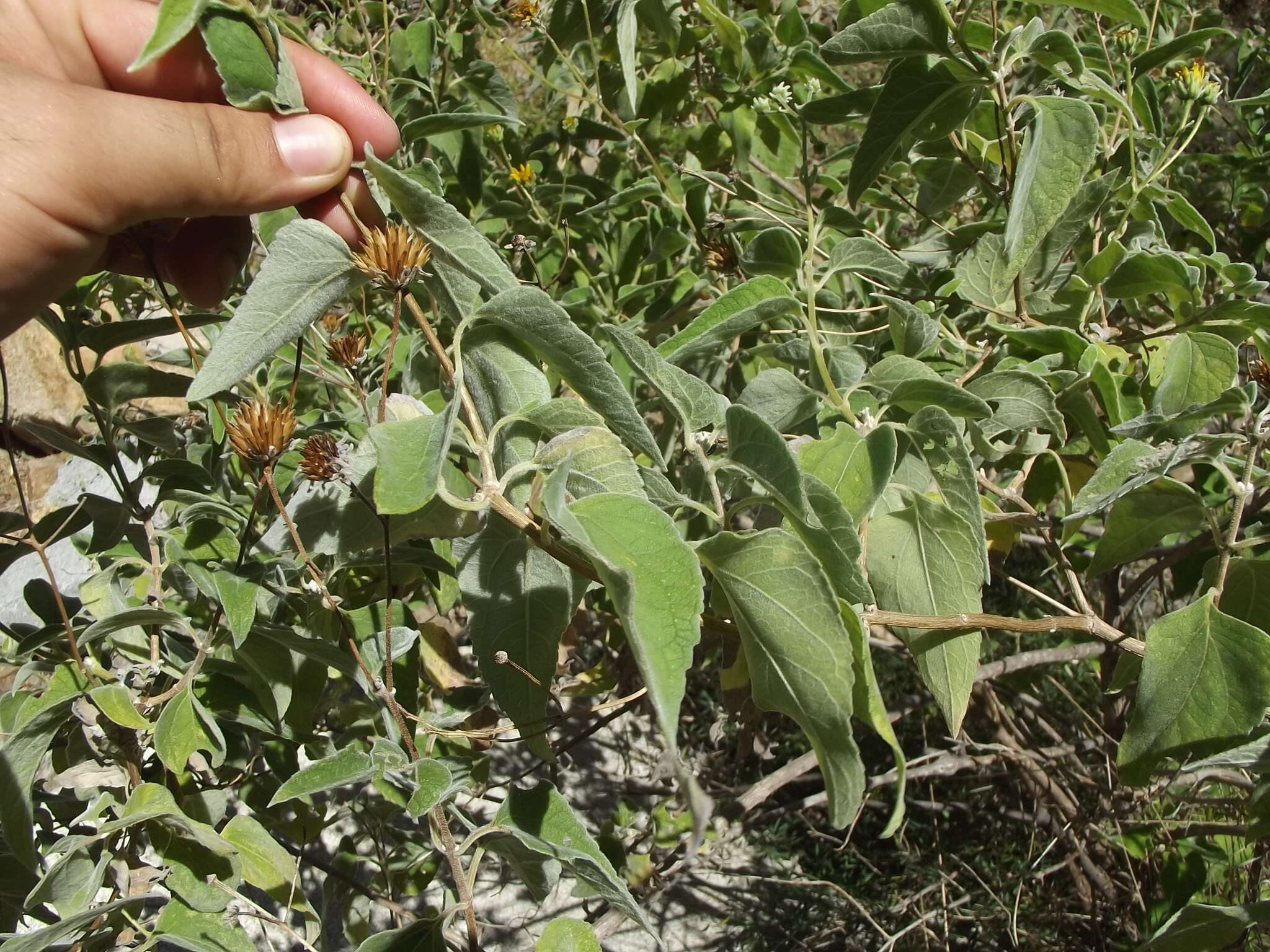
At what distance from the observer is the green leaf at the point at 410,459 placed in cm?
56

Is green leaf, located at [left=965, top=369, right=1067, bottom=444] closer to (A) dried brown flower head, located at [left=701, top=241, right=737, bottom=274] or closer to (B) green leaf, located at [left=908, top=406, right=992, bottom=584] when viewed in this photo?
(B) green leaf, located at [left=908, top=406, right=992, bottom=584]

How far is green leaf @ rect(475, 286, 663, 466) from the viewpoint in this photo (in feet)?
2.21

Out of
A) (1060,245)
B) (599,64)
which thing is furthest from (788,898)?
(599,64)

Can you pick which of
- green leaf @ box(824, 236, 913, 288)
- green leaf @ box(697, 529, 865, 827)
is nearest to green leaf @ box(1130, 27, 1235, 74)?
green leaf @ box(824, 236, 913, 288)

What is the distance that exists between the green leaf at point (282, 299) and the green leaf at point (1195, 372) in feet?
2.78

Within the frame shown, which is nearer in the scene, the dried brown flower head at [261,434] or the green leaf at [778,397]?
the dried brown flower head at [261,434]

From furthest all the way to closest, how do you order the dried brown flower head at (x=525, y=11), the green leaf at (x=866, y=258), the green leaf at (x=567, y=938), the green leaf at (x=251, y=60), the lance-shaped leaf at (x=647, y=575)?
the dried brown flower head at (x=525, y=11)
the green leaf at (x=866, y=258)
the green leaf at (x=567, y=938)
the green leaf at (x=251, y=60)
the lance-shaped leaf at (x=647, y=575)

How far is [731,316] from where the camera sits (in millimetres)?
826

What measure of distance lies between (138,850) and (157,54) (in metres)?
0.88

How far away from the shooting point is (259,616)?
0.96 m

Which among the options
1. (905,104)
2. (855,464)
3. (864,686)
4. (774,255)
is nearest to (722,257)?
(774,255)

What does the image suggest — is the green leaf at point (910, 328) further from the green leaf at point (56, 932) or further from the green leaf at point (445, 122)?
the green leaf at point (56, 932)

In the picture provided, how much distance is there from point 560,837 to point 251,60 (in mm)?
715

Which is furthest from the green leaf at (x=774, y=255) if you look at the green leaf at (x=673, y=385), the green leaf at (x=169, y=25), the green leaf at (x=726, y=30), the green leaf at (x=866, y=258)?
the green leaf at (x=169, y=25)
